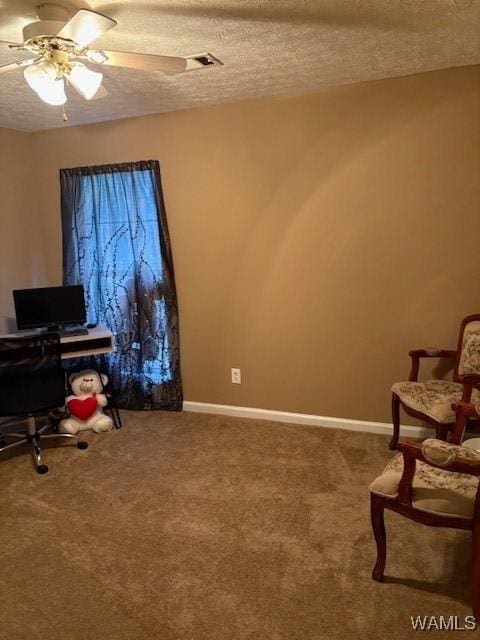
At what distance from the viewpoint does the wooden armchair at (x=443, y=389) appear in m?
2.52

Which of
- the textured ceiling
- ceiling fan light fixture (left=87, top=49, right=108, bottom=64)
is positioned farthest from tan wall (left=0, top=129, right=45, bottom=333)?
ceiling fan light fixture (left=87, top=49, right=108, bottom=64)

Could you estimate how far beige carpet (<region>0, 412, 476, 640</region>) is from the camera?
1.81m

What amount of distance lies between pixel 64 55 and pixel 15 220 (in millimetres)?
2365

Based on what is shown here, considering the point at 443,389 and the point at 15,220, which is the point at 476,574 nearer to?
the point at 443,389

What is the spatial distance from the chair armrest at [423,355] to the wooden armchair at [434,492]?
3.55 feet

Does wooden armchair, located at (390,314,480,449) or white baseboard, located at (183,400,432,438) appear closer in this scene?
wooden armchair, located at (390,314,480,449)

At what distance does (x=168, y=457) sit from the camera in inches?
122

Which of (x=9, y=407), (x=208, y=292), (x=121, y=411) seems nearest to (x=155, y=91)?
(x=208, y=292)

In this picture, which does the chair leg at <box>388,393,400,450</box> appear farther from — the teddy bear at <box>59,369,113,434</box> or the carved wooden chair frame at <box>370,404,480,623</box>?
the teddy bear at <box>59,369,113,434</box>

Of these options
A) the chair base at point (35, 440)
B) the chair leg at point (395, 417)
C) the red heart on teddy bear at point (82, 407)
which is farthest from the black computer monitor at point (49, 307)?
the chair leg at point (395, 417)

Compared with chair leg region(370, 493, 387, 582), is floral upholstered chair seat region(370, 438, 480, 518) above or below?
above

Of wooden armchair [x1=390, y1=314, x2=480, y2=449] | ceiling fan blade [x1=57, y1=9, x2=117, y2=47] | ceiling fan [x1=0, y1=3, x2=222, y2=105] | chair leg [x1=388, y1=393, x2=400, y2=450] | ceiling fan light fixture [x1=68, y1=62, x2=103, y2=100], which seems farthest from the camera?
chair leg [x1=388, y1=393, x2=400, y2=450]

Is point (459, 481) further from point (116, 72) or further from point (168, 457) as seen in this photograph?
point (116, 72)

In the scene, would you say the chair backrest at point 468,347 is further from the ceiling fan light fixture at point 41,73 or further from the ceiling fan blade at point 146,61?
the ceiling fan light fixture at point 41,73
